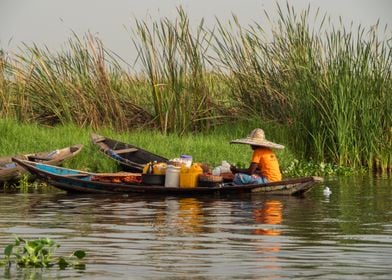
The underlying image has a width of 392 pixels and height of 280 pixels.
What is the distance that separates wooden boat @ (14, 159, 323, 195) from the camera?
15398mm

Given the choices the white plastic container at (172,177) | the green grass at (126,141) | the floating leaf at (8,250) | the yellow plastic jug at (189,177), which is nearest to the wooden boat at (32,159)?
the green grass at (126,141)

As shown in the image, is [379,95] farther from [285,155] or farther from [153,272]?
[153,272]

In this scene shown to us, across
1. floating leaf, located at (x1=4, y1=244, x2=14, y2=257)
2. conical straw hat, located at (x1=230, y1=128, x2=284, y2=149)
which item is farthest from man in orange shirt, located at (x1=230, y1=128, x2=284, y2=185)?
floating leaf, located at (x1=4, y1=244, x2=14, y2=257)

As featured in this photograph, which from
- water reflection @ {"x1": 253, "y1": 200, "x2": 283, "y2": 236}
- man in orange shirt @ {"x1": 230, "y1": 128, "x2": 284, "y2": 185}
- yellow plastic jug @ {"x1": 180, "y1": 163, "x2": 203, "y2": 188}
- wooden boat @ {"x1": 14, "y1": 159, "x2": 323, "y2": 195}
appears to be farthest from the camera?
yellow plastic jug @ {"x1": 180, "y1": 163, "x2": 203, "y2": 188}

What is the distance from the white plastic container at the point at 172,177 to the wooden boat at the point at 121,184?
0.13 meters

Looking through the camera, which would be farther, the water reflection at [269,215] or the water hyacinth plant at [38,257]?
the water reflection at [269,215]

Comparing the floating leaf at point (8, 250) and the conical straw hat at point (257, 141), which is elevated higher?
the conical straw hat at point (257, 141)

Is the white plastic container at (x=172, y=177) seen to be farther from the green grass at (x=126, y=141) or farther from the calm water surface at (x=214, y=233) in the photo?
the green grass at (x=126, y=141)

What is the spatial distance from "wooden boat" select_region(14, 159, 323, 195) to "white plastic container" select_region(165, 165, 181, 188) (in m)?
0.13

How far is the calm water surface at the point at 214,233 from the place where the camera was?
8703 millimetres

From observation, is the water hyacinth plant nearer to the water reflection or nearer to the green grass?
the water reflection

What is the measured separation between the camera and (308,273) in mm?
8500

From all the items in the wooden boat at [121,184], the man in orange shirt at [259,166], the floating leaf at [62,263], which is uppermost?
the man in orange shirt at [259,166]

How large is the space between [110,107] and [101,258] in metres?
13.1
